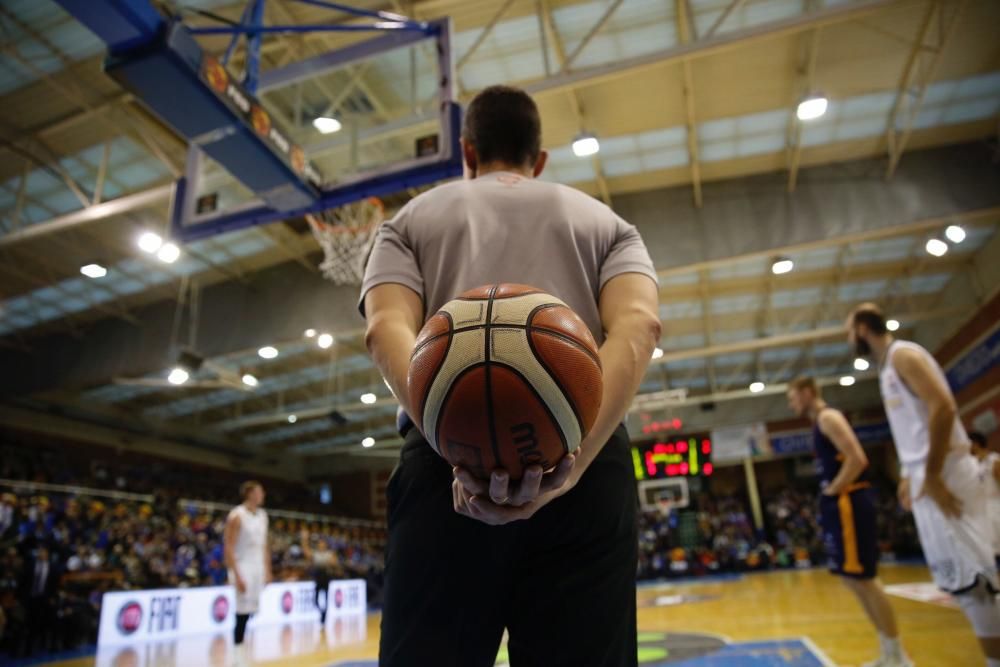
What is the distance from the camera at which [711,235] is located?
10.9 metres

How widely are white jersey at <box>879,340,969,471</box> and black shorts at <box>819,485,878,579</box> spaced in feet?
2.54

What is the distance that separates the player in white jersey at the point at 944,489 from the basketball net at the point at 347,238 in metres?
5.76

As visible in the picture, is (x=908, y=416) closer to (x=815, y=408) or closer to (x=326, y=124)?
(x=815, y=408)

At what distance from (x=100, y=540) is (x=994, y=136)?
56.7 ft

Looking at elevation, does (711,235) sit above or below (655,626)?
above

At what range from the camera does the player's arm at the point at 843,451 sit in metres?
4.02

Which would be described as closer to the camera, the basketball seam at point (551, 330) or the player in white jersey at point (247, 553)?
the basketball seam at point (551, 330)

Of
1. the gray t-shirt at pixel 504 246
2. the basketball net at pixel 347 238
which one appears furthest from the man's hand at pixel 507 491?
the basketball net at pixel 347 238

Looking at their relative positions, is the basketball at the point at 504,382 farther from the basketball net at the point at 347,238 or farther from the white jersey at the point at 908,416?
the basketball net at the point at 347,238

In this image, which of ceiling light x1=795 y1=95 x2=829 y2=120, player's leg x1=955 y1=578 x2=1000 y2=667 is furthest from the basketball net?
player's leg x1=955 y1=578 x2=1000 y2=667

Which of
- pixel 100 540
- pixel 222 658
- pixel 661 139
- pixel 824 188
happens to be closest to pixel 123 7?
pixel 222 658

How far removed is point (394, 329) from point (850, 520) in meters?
3.82

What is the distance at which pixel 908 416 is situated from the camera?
3170 millimetres

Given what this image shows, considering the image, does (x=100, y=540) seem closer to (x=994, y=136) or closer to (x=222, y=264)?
(x=222, y=264)
